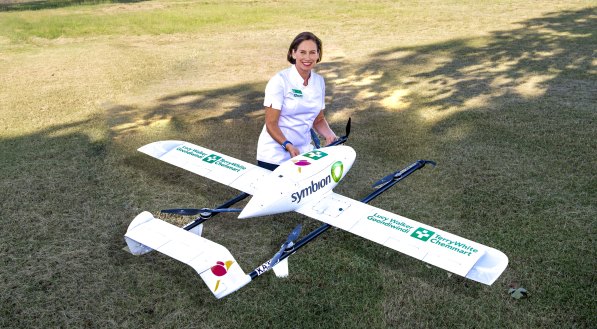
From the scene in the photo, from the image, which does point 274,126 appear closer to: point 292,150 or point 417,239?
point 292,150

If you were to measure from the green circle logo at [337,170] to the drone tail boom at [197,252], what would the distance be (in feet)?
7.33

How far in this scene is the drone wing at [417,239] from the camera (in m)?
5.58

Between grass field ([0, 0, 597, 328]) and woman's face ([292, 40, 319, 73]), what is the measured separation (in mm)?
2598

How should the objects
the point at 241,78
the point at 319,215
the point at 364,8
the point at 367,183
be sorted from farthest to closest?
the point at 364,8, the point at 241,78, the point at 367,183, the point at 319,215

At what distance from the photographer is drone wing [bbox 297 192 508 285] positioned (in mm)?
5578

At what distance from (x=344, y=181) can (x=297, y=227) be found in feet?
11.7

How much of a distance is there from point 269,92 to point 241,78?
940cm

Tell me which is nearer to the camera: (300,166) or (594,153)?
(300,166)

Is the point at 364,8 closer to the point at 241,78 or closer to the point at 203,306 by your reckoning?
the point at 241,78

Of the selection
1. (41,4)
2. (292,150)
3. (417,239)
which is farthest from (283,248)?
(41,4)

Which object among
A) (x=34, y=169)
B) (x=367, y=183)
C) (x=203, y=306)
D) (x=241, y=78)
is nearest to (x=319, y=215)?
(x=203, y=306)

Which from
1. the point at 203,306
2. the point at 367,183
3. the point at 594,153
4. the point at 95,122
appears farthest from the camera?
the point at 95,122

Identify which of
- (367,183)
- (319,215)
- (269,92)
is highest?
(269,92)

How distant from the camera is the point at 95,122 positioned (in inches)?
509
